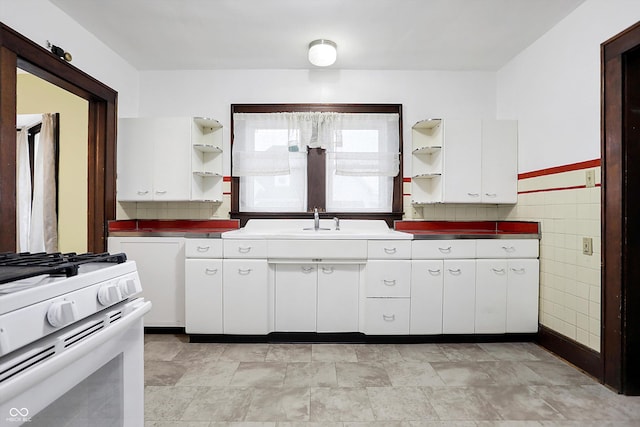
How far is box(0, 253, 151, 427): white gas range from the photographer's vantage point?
658 mm

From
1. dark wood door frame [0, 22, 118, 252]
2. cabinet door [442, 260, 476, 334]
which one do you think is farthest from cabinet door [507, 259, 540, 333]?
dark wood door frame [0, 22, 118, 252]

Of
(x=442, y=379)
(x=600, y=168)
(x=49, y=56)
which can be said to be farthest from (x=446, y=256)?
(x=49, y=56)

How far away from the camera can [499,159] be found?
3027 mm

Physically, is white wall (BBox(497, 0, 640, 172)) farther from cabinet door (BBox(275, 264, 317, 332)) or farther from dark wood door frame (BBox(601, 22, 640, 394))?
cabinet door (BBox(275, 264, 317, 332))

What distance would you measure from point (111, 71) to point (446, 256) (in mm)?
3317

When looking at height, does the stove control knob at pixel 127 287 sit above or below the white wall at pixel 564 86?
below

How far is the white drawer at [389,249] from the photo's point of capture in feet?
8.72

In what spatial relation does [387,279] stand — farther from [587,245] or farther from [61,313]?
[61,313]

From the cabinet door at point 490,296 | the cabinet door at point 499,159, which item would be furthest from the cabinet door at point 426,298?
the cabinet door at point 499,159

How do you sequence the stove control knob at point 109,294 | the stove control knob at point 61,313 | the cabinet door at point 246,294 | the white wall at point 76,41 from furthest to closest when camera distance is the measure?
the cabinet door at point 246,294
the white wall at point 76,41
the stove control knob at point 109,294
the stove control knob at point 61,313

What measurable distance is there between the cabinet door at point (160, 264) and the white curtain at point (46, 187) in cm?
108

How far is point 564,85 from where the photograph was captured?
2.47 meters

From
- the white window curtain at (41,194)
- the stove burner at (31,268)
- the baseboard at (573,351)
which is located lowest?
the baseboard at (573,351)

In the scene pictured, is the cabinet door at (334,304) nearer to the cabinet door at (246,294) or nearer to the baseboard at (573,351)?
the cabinet door at (246,294)
